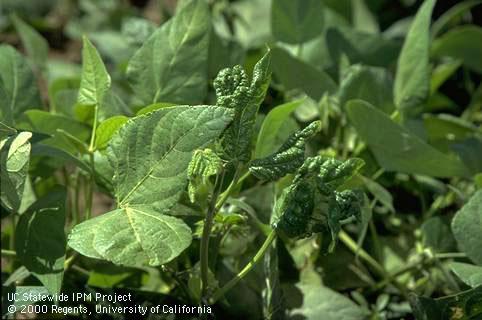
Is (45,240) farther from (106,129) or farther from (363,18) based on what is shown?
(363,18)

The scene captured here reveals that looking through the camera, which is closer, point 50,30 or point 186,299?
point 186,299

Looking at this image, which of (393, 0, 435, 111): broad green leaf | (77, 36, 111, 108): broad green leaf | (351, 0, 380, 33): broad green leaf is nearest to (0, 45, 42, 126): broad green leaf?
(77, 36, 111, 108): broad green leaf

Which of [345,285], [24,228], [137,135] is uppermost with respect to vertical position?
[137,135]

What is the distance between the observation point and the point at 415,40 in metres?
0.98

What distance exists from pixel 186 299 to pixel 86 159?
0.18 m

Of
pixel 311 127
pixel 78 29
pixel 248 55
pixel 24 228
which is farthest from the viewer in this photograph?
pixel 78 29

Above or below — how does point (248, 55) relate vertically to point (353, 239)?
above

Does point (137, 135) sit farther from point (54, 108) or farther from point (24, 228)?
point (54, 108)

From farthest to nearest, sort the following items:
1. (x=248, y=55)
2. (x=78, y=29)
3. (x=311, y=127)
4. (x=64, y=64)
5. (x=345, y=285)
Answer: (x=78, y=29) < (x=64, y=64) < (x=248, y=55) < (x=345, y=285) < (x=311, y=127)

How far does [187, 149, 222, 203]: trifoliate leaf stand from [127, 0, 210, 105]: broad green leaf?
23cm

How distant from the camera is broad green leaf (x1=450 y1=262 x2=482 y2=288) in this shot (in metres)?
0.74

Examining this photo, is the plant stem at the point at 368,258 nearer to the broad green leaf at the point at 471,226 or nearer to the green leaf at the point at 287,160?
the broad green leaf at the point at 471,226

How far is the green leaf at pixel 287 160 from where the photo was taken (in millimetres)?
677

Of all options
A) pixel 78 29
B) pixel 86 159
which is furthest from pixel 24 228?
pixel 78 29
